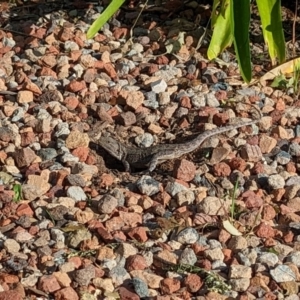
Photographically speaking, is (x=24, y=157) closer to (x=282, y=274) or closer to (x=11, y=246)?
(x=11, y=246)

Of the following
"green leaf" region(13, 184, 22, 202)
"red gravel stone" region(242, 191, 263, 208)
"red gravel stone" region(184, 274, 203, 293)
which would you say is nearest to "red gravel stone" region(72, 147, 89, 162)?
"green leaf" region(13, 184, 22, 202)

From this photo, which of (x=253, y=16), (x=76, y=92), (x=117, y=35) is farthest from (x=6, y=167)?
(x=253, y=16)

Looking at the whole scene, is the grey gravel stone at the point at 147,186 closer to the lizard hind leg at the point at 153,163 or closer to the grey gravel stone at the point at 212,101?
the lizard hind leg at the point at 153,163

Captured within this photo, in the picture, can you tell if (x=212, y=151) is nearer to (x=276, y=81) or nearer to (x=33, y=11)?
(x=276, y=81)

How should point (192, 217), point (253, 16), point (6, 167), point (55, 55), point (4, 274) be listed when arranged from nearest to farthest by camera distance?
point (4, 274)
point (192, 217)
point (6, 167)
point (55, 55)
point (253, 16)

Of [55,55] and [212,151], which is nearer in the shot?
[212,151]

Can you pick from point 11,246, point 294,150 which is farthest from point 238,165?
point 11,246

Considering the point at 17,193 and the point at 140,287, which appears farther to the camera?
the point at 17,193
